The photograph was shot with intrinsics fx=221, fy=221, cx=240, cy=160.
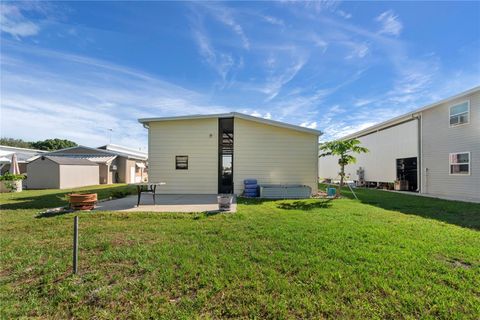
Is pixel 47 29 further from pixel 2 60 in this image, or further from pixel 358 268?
pixel 358 268

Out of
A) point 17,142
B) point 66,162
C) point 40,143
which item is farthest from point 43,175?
point 17,142

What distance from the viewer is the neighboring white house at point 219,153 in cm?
1153

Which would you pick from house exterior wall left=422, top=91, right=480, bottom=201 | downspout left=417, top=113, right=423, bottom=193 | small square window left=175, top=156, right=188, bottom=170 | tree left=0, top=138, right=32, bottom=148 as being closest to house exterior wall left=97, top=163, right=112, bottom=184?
small square window left=175, top=156, right=188, bottom=170

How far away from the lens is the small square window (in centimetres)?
1168

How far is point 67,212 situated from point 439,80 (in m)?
17.1

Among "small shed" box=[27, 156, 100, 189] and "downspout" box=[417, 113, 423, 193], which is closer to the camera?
"downspout" box=[417, 113, 423, 193]

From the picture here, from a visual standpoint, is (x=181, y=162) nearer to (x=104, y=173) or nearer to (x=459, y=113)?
(x=104, y=173)

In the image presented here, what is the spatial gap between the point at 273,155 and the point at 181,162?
487 centimetres

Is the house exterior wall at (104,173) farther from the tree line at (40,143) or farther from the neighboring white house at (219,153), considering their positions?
the tree line at (40,143)

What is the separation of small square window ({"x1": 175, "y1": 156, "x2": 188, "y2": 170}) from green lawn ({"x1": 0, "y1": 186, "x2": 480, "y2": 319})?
6302mm

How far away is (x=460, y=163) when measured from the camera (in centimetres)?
1094

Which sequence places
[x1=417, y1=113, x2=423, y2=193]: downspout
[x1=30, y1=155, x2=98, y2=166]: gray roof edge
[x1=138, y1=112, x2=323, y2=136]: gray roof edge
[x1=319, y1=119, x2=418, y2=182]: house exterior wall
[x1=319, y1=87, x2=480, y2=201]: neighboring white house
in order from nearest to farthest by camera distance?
1. [x1=319, y1=87, x2=480, y2=201]: neighboring white house
2. [x1=138, y1=112, x2=323, y2=136]: gray roof edge
3. [x1=417, y1=113, x2=423, y2=193]: downspout
4. [x1=319, y1=119, x2=418, y2=182]: house exterior wall
5. [x1=30, y1=155, x2=98, y2=166]: gray roof edge

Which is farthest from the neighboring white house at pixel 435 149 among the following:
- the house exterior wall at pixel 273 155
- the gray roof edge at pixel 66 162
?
the gray roof edge at pixel 66 162

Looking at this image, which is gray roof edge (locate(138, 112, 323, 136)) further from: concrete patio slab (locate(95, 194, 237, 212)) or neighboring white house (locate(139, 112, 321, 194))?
concrete patio slab (locate(95, 194, 237, 212))
